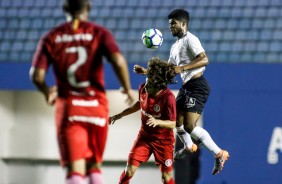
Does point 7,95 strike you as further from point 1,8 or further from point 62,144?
point 62,144

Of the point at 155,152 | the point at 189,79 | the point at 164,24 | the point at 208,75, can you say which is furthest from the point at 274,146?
the point at 155,152

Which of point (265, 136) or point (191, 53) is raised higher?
point (191, 53)

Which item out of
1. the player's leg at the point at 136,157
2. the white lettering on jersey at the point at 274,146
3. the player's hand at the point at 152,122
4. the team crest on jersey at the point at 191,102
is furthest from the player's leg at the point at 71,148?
the white lettering on jersey at the point at 274,146

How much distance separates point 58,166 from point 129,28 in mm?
2945

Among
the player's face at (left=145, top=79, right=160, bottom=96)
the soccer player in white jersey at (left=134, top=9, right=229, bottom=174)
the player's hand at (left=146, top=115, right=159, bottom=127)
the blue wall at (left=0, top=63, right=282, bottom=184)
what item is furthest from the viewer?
the blue wall at (left=0, top=63, right=282, bottom=184)

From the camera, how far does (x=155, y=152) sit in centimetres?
849

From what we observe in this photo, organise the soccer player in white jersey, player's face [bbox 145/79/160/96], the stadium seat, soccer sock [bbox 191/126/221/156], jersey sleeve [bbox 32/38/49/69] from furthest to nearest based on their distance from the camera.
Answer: the stadium seat < soccer sock [bbox 191/126/221/156] < the soccer player in white jersey < player's face [bbox 145/79/160/96] < jersey sleeve [bbox 32/38/49/69]

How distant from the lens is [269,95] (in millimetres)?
11820

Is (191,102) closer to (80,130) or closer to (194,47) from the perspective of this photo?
(194,47)

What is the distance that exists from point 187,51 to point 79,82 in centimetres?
267

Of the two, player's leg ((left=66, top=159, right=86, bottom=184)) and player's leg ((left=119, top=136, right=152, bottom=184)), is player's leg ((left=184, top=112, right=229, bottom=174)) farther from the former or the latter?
player's leg ((left=66, top=159, right=86, bottom=184))

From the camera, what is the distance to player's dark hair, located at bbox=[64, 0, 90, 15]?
5945mm

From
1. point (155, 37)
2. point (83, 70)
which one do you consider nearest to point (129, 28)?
point (155, 37)

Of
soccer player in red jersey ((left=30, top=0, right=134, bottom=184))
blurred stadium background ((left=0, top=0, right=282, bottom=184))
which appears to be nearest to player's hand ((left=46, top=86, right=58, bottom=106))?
soccer player in red jersey ((left=30, top=0, right=134, bottom=184))
